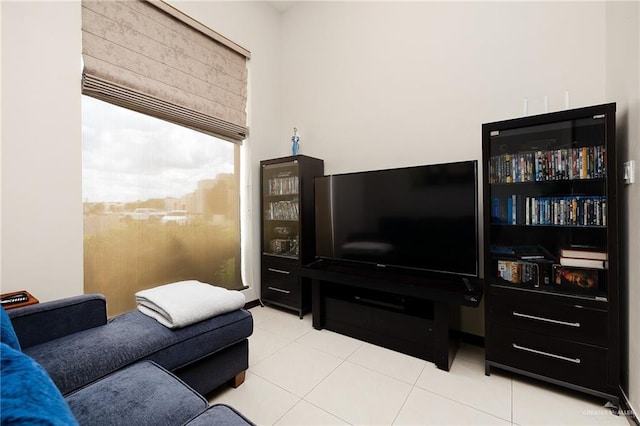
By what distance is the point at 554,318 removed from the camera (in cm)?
163

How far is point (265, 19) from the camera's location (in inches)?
128

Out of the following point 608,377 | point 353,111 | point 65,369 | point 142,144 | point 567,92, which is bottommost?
point 608,377

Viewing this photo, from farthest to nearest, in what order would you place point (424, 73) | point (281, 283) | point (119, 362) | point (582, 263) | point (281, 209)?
point (281, 209) < point (281, 283) < point (424, 73) < point (582, 263) < point (119, 362)

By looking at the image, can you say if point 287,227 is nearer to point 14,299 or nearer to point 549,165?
point 14,299

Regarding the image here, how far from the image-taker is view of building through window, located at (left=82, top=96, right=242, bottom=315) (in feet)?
6.71

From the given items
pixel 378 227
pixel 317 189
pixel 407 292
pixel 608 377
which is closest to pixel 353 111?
pixel 317 189

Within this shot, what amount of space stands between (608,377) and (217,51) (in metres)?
3.79

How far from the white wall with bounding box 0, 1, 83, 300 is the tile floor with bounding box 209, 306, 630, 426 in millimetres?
1341

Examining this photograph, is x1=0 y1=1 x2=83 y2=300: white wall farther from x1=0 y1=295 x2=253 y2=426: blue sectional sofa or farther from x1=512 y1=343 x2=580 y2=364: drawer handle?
x1=512 y1=343 x2=580 y2=364: drawer handle

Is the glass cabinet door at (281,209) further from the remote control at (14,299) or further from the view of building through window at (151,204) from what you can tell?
the remote control at (14,299)

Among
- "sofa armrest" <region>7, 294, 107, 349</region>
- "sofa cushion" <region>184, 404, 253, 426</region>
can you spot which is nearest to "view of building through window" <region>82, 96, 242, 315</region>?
"sofa armrest" <region>7, 294, 107, 349</region>

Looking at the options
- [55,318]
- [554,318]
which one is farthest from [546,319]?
[55,318]

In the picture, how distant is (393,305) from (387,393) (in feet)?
2.17

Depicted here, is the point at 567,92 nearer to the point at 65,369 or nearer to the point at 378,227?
the point at 378,227
